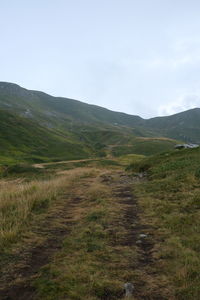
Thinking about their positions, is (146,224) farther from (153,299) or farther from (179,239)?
→ (153,299)

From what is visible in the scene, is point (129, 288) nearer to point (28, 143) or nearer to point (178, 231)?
point (178, 231)

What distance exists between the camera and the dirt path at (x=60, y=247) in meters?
5.51

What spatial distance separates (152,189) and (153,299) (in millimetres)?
12461

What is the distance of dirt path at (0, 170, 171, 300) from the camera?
217 inches

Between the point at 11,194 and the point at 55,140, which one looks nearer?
the point at 11,194

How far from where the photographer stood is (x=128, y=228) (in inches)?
382

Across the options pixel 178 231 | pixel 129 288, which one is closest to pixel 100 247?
pixel 129 288

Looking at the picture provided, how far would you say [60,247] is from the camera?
7.86 m

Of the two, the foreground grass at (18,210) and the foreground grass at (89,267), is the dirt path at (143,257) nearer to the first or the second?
the foreground grass at (89,267)

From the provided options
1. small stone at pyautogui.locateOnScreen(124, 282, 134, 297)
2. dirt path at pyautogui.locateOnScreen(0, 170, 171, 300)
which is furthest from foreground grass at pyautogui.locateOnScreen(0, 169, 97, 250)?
small stone at pyautogui.locateOnScreen(124, 282, 134, 297)

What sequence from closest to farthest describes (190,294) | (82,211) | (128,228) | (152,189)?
(190,294)
(128,228)
(82,211)
(152,189)

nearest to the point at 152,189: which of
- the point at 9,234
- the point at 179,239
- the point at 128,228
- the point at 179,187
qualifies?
the point at 179,187

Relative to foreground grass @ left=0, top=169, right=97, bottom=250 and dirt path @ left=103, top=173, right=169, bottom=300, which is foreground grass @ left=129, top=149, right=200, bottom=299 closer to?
dirt path @ left=103, top=173, right=169, bottom=300

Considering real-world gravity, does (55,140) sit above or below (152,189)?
above
